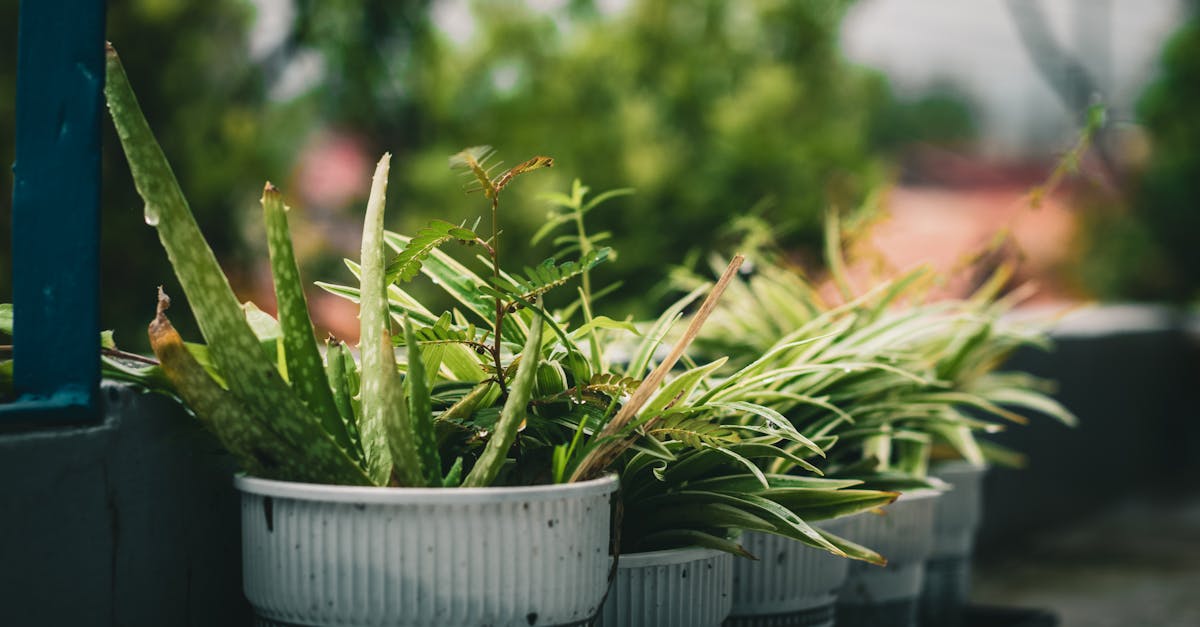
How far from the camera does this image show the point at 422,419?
1306mm

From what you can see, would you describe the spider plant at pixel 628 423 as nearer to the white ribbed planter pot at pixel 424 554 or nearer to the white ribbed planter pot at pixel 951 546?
the white ribbed planter pot at pixel 424 554

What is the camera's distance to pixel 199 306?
1.28 m

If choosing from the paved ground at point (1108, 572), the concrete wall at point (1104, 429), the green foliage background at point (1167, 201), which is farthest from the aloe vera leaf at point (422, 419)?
the green foliage background at point (1167, 201)

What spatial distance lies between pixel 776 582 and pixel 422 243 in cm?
73

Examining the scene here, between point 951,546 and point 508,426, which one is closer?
point 508,426

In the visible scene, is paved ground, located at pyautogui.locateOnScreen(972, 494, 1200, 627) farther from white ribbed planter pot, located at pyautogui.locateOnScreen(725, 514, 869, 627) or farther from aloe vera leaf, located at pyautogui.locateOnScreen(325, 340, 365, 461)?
aloe vera leaf, located at pyautogui.locateOnScreen(325, 340, 365, 461)

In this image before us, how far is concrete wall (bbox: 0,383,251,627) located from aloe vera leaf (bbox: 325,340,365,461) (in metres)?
0.15

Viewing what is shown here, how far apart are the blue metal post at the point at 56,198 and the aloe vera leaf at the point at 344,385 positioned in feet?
0.86

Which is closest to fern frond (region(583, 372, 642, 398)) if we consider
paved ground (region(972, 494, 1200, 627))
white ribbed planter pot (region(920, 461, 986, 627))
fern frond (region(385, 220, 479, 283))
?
fern frond (region(385, 220, 479, 283))

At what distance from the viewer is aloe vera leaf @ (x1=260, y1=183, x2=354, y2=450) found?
1.33 metres

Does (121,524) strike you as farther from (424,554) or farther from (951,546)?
(951,546)

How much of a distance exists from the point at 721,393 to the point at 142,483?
69 cm

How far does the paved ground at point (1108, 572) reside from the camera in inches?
141

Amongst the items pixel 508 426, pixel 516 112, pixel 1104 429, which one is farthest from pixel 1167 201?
pixel 508 426
